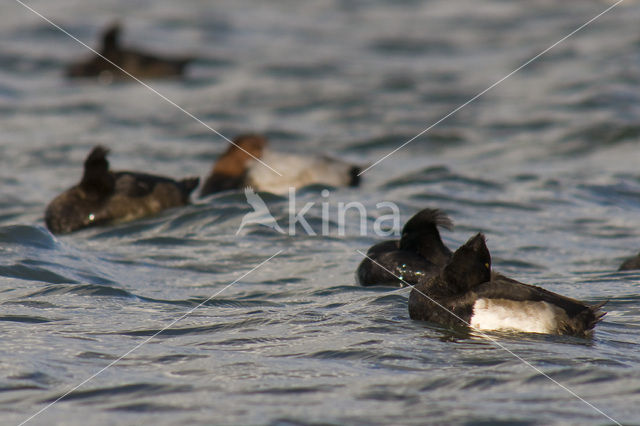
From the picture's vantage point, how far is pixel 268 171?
39.5 ft

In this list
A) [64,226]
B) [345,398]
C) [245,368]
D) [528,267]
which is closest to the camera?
[345,398]

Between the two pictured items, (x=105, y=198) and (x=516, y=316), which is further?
(x=105, y=198)

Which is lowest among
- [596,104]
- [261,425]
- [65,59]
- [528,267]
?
[261,425]

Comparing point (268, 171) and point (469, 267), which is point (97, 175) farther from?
point (469, 267)

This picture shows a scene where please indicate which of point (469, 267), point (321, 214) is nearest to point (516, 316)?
point (469, 267)

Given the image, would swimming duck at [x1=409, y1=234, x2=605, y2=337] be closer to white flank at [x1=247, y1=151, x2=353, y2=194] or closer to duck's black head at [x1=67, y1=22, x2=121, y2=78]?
white flank at [x1=247, y1=151, x2=353, y2=194]

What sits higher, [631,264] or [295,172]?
[295,172]

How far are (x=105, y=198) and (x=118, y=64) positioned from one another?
10398 millimetres

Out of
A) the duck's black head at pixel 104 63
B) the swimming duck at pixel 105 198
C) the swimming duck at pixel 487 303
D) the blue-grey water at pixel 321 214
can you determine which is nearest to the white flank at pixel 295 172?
the blue-grey water at pixel 321 214

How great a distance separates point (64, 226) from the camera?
10250mm

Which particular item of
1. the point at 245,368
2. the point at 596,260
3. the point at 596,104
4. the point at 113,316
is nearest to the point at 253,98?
the point at 596,104

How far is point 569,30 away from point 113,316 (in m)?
18.9

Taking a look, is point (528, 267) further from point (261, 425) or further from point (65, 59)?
point (65, 59)

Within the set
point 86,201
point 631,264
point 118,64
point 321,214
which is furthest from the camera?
point 118,64
